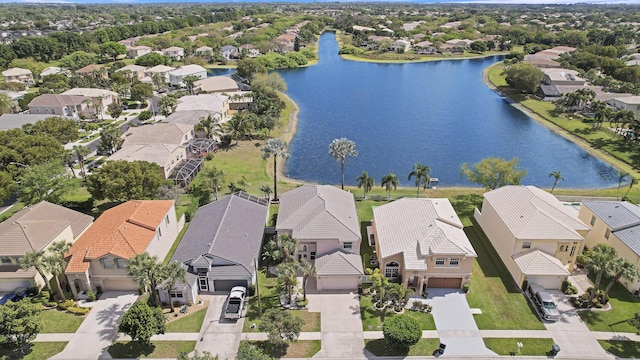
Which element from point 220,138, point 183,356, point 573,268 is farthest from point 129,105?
point 573,268

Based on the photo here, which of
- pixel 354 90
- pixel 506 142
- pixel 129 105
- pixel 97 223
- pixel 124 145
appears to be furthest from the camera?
pixel 354 90

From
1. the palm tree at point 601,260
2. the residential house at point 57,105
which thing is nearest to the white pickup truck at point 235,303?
the palm tree at point 601,260

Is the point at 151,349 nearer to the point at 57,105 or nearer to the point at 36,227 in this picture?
the point at 36,227

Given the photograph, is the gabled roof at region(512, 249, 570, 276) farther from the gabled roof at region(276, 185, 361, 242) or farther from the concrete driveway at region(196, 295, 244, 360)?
the concrete driveway at region(196, 295, 244, 360)

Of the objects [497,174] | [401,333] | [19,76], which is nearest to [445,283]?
[401,333]

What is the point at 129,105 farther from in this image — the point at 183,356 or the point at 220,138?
the point at 183,356

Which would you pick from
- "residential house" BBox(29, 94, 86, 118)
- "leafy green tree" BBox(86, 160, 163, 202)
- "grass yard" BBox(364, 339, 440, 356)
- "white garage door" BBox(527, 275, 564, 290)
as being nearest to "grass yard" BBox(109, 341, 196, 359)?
"grass yard" BBox(364, 339, 440, 356)
